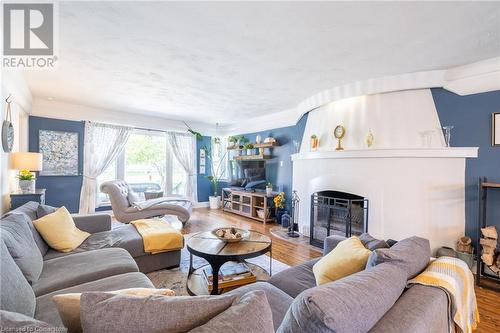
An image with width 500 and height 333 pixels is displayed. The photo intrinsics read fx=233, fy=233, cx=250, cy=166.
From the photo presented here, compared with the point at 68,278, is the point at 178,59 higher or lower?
higher

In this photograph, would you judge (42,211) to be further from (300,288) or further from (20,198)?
(300,288)

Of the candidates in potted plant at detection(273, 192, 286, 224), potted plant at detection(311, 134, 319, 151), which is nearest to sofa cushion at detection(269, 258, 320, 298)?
potted plant at detection(311, 134, 319, 151)

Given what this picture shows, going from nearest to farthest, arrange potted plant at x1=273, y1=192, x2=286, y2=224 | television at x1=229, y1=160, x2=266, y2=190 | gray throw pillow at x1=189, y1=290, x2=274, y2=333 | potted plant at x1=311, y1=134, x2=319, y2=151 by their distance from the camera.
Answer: gray throw pillow at x1=189, y1=290, x2=274, y2=333
potted plant at x1=311, y1=134, x2=319, y2=151
potted plant at x1=273, y1=192, x2=286, y2=224
television at x1=229, y1=160, x2=266, y2=190

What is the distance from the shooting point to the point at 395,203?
10.3 ft

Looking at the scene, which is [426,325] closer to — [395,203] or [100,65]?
[395,203]

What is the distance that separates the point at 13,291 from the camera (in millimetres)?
1107

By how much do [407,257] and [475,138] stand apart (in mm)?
2495

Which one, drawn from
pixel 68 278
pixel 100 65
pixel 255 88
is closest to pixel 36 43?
pixel 100 65

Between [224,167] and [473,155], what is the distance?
18.2ft

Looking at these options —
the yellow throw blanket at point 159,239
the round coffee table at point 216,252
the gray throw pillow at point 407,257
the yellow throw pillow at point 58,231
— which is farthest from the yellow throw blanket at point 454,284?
the yellow throw pillow at point 58,231

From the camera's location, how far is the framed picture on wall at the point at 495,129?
8.54 feet

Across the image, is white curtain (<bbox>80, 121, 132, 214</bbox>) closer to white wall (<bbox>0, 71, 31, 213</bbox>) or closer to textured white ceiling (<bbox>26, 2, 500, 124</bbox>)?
white wall (<bbox>0, 71, 31, 213</bbox>)

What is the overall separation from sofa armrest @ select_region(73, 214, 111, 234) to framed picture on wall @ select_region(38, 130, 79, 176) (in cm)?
282

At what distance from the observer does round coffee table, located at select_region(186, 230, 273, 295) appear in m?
2.03
